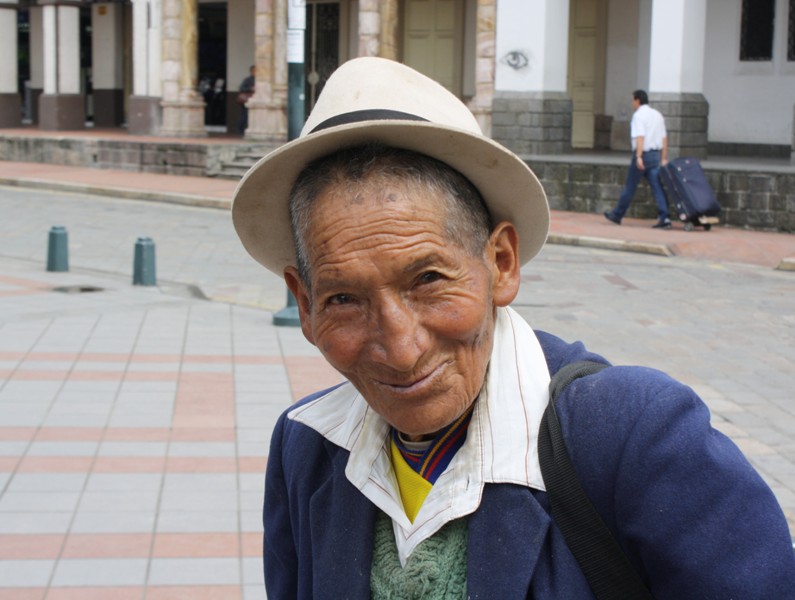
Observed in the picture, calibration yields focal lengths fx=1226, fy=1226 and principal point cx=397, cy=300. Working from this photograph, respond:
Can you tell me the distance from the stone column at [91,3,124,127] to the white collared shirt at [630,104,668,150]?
19.6 m

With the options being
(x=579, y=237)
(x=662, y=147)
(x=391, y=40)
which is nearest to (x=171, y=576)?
(x=579, y=237)

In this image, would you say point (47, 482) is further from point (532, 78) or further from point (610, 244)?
point (532, 78)

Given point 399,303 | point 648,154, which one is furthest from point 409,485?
point 648,154

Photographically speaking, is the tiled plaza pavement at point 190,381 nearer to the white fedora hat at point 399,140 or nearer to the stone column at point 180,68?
the white fedora hat at point 399,140

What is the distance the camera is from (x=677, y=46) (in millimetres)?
18297

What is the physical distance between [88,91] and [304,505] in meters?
35.3

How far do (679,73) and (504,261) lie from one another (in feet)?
56.5

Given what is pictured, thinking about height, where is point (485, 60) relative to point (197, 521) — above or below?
above

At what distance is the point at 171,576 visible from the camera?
14.7ft

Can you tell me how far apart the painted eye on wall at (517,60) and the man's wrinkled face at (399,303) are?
744 inches

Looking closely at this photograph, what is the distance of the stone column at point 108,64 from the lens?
3212 centimetres

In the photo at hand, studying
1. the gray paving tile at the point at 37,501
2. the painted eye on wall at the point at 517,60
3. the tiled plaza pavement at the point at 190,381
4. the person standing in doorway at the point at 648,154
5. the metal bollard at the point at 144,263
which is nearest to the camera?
the tiled plaza pavement at the point at 190,381

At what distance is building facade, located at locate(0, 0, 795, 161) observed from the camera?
19906mm

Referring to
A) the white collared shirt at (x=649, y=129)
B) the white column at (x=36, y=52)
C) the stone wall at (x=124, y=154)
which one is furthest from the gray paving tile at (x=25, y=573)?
the white column at (x=36, y=52)
